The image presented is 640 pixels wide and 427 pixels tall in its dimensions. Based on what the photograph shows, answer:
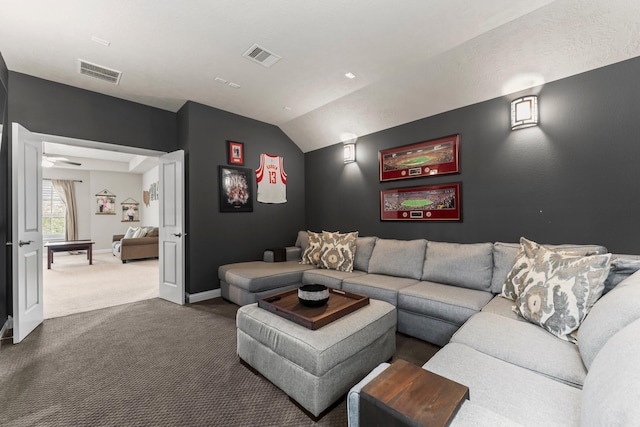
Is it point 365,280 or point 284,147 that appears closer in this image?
point 365,280

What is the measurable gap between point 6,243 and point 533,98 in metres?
5.49

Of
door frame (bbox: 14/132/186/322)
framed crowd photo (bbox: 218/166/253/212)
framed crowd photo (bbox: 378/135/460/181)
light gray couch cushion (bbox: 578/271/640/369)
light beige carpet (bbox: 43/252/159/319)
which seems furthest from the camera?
framed crowd photo (bbox: 218/166/253/212)

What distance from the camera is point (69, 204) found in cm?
821

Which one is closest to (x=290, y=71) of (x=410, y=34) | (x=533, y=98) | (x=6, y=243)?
(x=410, y=34)

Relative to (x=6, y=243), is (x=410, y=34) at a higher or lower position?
higher

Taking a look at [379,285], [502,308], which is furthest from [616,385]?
[379,285]

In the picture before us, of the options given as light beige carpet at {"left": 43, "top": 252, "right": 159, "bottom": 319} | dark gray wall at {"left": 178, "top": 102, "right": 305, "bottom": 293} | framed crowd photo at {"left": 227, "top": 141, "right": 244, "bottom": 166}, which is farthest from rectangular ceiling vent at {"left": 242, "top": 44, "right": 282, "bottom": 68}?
light beige carpet at {"left": 43, "top": 252, "right": 159, "bottom": 319}

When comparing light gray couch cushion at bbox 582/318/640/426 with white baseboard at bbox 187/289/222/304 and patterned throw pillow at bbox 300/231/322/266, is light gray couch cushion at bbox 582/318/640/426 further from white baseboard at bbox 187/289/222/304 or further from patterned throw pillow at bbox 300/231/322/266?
white baseboard at bbox 187/289/222/304

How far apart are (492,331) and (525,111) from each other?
7.15 ft

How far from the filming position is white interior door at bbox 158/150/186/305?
3.64 m

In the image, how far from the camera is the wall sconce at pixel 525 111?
2.55 meters

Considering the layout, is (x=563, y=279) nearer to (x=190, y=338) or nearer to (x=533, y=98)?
(x=533, y=98)

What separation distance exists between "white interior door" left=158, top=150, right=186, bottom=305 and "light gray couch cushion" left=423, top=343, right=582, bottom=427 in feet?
11.2

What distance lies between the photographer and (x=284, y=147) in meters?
4.85
